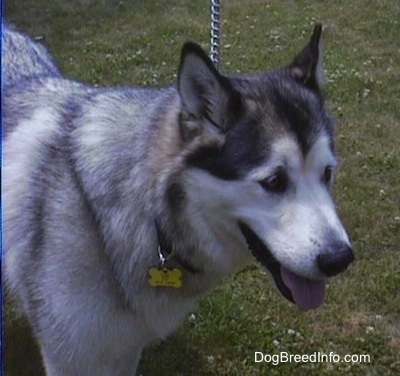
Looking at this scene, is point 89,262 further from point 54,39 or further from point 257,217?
point 54,39

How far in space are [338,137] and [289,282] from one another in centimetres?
378

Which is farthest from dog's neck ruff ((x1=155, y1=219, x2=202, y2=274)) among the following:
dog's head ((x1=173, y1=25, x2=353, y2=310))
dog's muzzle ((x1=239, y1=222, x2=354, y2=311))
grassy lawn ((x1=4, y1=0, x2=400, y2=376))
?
grassy lawn ((x1=4, y1=0, x2=400, y2=376))

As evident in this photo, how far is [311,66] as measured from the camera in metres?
3.15

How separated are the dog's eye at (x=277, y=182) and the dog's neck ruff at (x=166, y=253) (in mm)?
435

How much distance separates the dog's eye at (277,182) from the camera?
9.17ft

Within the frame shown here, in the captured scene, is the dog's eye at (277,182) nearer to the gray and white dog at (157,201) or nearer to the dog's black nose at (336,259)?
the gray and white dog at (157,201)

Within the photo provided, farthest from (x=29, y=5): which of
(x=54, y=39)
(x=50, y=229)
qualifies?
Result: (x=50, y=229)

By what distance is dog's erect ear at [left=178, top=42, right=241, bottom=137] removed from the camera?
281 centimetres

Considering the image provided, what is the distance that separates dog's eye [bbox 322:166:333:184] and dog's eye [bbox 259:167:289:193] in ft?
0.57

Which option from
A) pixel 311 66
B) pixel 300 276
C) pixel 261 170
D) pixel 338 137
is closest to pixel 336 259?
pixel 300 276

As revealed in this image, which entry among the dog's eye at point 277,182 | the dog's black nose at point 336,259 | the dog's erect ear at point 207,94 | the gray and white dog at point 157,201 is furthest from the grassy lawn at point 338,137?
the dog's erect ear at point 207,94

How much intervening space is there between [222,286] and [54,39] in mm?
5234

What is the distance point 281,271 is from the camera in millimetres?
2996

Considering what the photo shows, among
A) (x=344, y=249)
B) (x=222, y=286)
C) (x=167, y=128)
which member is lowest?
(x=222, y=286)
